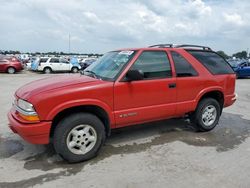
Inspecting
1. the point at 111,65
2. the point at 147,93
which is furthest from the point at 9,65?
the point at 147,93

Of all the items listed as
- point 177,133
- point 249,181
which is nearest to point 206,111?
point 177,133

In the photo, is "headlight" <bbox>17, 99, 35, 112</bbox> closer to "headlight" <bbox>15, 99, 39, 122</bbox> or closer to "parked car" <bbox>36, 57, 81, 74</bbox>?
"headlight" <bbox>15, 99, 39, 122</bbox>

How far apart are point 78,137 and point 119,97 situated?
898mm

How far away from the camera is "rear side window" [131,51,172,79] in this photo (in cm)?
461

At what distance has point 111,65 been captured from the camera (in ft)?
15.5

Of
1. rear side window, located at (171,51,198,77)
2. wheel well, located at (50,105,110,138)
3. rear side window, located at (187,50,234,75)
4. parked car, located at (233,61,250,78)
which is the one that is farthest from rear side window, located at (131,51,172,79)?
parked car, located at (233,61,250,78)

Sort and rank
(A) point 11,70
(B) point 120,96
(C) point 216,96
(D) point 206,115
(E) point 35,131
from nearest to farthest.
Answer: (E) point 35,131
(B) point 120,96
(D) point 206,115
(C) point 216,96
(A) point 11,70

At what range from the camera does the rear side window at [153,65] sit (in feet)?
15.1

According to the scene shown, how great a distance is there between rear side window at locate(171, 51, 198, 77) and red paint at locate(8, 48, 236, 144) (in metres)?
0.09

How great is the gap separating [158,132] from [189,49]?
5.98ft

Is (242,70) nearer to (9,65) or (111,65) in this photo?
(111,65)

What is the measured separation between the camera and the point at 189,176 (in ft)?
11.9

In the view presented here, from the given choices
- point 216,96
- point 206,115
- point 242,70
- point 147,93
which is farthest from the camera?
point 242,70

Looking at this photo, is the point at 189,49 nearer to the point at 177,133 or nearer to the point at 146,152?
the point at 177,133
